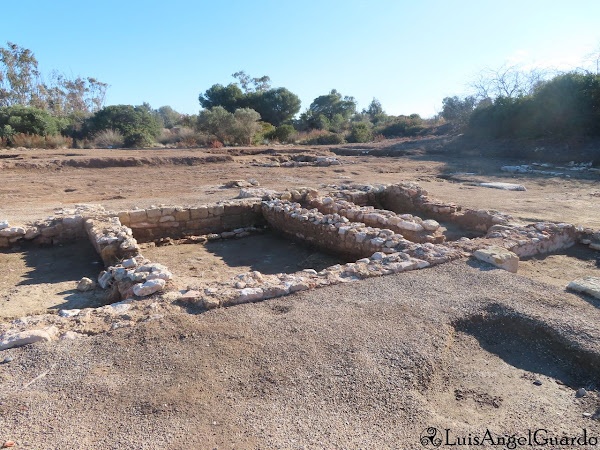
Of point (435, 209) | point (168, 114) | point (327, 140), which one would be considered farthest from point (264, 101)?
point (435, 209)

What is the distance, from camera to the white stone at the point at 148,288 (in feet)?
12.2

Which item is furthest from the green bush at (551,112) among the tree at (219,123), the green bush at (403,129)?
the tree at (219,123)

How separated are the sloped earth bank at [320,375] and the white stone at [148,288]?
67 cm

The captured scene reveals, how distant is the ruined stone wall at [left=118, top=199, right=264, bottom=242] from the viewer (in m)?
7.31

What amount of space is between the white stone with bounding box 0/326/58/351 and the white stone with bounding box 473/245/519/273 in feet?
13.0

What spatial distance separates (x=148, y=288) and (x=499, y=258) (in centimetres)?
343

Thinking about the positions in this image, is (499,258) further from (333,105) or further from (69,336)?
(333,105)

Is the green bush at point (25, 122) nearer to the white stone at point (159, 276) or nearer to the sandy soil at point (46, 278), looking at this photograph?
the sandy soil at point (46, 278)

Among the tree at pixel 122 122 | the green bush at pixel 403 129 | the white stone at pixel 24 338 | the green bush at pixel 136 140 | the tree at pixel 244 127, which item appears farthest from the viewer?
the green bush at pixel 403 129

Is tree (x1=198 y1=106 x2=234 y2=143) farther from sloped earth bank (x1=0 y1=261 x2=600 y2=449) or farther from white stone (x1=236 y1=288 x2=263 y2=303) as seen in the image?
sloped earth bank (x1=0 y1=261 x2=600 y2=449)

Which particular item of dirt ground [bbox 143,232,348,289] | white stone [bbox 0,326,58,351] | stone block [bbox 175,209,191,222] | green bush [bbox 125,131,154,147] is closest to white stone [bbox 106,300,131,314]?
white stone [bbox 0,326,58,351]

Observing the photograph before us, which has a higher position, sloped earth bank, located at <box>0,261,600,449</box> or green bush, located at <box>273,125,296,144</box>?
green bush, located at <box>273,125,296,144</box>

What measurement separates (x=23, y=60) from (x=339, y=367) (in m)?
41.9

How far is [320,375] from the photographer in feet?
8.38
